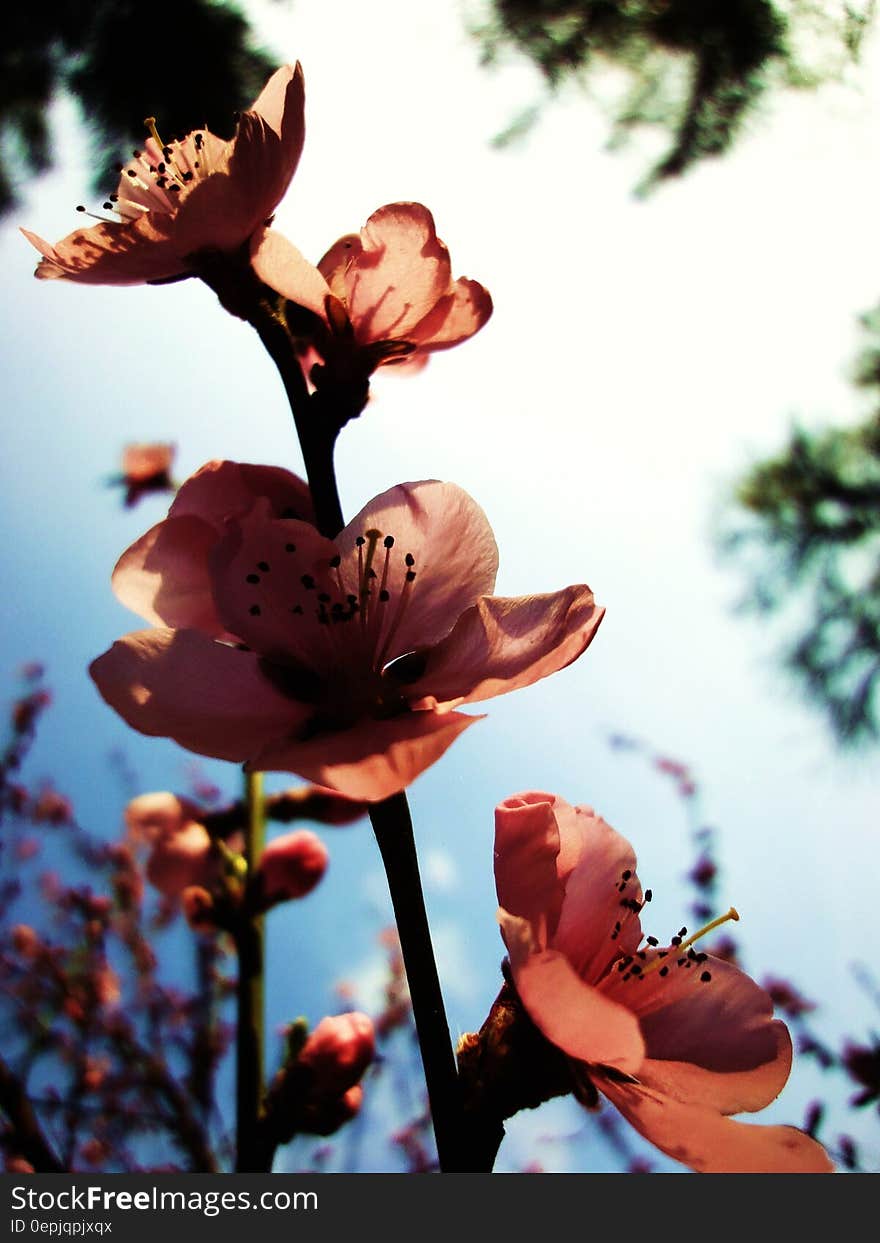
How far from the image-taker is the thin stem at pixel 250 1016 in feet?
1.83

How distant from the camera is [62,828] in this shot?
66.7 inches

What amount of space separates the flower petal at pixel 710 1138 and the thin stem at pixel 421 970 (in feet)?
0.21

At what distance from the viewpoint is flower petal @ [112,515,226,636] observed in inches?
15.6

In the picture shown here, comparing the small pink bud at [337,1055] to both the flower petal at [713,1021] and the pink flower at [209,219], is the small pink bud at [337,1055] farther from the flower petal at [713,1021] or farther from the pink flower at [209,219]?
the pink flower at [209,219]

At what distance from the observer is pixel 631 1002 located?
17.3 inches

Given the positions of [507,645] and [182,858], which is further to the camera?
[182,858]

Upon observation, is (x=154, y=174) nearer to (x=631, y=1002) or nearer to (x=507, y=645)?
(x=507, y=645)

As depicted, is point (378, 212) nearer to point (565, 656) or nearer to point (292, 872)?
point (565, 656)

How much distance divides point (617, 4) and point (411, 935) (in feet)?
5.17

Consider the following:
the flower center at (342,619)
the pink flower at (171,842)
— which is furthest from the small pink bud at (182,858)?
the flower center at (342,619)

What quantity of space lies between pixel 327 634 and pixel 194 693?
0.26 feet

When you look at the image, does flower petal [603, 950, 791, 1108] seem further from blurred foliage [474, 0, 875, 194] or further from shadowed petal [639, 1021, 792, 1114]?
blurred foliage [474, 0, 875, 194]

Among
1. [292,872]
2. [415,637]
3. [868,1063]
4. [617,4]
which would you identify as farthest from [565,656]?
[617,4]

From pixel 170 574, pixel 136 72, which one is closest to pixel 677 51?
pixel 136 72
